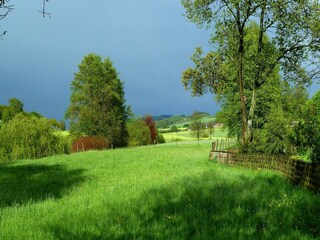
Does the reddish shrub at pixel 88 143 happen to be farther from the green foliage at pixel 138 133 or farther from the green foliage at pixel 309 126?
the green foliage at pixel 309 126

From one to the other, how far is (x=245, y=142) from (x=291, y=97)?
86.1ft

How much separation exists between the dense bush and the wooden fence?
91.3 ft

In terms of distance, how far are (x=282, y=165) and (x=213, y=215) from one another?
285 inches

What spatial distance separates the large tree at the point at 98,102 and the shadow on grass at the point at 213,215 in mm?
50630

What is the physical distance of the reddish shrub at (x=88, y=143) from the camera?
180ft

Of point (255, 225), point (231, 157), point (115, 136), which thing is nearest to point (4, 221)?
point (255, 225)

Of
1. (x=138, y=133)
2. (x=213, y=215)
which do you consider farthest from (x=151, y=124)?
A: (x=213, y=215)

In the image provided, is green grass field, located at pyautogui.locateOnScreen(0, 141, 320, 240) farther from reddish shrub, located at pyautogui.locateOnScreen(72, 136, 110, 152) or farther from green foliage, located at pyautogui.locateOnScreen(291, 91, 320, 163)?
reddish shrub, located at pyautogui.locateOnScreen(72, 136, 110, 152)

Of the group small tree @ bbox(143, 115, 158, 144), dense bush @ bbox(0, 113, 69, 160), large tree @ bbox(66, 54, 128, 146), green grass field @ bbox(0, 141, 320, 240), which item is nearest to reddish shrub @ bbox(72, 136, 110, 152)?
large tree @ bbox(66, 54, 128, 146)

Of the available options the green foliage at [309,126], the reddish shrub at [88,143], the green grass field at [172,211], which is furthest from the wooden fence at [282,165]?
the reddish shrub at [88,143]

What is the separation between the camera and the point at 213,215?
8781mm

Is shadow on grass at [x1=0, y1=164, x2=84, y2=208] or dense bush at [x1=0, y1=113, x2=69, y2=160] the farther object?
dense bush at [x1=0, y1=113, x2=69, y2=160]

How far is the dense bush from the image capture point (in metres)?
43.6

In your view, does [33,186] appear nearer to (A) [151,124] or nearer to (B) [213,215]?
(B) [213,215]
